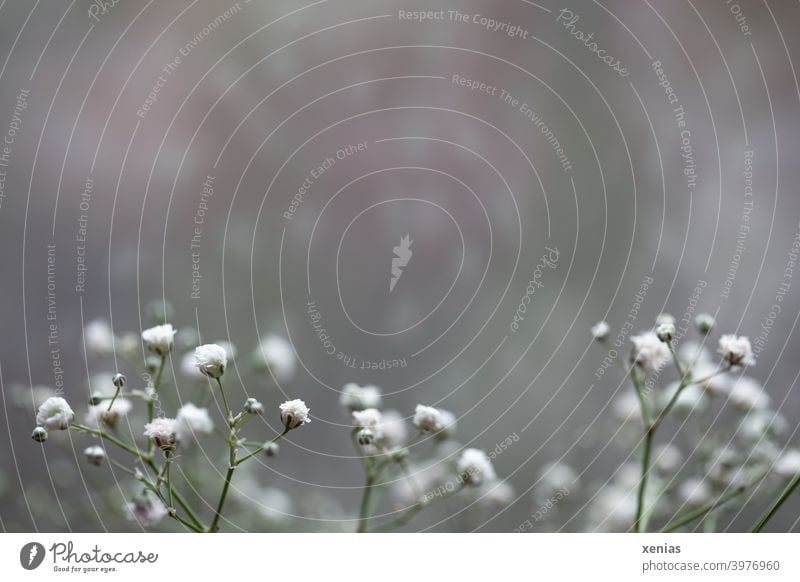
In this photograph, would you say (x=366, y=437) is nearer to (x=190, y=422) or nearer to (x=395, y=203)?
(x=190, y=422)

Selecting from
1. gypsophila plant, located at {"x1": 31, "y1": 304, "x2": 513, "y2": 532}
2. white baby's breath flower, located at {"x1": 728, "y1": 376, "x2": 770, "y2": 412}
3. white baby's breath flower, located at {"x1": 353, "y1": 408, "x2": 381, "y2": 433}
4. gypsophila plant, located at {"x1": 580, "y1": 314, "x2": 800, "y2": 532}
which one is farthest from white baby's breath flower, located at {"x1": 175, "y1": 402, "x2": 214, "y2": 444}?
white baby's breath flower, located at {"x1": 728, "y1": 376, "x2": 770, "y2": 412}

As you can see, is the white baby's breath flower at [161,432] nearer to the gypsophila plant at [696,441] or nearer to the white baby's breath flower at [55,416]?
the white baby's breath flower at [55,416]

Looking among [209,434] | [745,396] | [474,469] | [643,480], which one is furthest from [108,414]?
[745,396]

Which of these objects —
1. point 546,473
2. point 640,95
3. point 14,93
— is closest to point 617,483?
point 546,473
